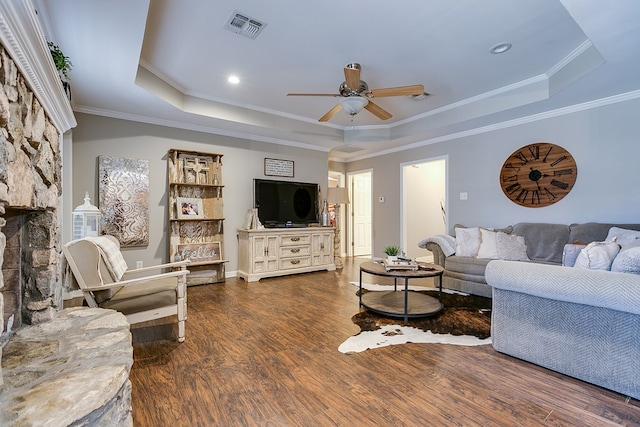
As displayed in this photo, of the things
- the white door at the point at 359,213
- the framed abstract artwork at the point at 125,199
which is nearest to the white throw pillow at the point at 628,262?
the framed abstract artwork at the point at 125,199

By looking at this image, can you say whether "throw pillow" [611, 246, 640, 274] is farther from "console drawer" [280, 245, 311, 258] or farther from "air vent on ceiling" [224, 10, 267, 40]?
"console drawer" [280, 245, 311, 258]

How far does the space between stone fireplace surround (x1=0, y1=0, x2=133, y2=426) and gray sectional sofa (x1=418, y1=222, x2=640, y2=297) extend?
3.63 metres

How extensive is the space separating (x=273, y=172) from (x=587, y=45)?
4.31m

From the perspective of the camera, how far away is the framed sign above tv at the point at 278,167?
546 centimetres

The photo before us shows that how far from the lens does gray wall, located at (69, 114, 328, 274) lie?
3.97 m

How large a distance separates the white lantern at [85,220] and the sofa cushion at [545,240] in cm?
515

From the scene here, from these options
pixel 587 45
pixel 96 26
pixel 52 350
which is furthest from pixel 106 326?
pixel 587 45

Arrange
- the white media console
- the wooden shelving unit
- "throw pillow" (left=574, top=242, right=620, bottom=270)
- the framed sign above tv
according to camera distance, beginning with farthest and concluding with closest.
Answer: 1. the framed sign above tv
2. the white media console
3. the wooden shelving unit
4. "throw pillow" (left=574, top=242, right=620, bottom=270)

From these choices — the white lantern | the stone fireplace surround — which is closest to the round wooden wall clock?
the stone fireplace surround

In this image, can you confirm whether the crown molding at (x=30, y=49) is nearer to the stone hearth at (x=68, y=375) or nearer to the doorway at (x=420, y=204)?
the stone hearth at (x=68, y=375)

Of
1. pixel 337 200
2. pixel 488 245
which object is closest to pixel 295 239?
pixel 337 200

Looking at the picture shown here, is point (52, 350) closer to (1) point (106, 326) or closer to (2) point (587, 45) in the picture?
(1) point (106, 326)

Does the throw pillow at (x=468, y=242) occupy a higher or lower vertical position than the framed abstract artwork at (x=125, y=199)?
lower

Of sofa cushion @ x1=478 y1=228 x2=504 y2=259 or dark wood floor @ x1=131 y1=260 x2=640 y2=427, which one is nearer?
dark wood floor @ x1=131 y1=260 x2=640 y2=427
